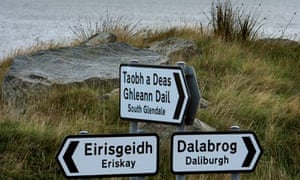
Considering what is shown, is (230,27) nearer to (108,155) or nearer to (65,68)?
(65,68)

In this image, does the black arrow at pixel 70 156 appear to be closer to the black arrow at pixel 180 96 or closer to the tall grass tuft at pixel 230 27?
the black arrow at pixel 180 96

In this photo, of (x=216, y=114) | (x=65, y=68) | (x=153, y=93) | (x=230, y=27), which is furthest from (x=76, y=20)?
(x=153, y=93)

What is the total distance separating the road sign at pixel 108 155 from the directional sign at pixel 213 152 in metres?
0.12

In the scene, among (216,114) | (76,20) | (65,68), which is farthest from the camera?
(76,20)

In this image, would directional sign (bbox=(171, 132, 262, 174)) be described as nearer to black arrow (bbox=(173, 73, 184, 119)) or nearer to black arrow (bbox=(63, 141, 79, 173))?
black arrow (bbox=(173, 73, 184, 119))

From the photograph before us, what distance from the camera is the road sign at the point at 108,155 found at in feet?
10.5

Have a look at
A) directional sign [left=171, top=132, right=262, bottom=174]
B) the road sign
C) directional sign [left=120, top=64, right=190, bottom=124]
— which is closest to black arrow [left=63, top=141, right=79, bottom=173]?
the road sign

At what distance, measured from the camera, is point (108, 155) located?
3.22 m

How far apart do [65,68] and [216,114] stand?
6.80 ft

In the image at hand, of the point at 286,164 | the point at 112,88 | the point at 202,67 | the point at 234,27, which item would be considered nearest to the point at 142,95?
the point at 286,164

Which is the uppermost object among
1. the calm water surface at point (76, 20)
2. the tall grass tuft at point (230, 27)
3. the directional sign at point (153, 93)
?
the directional sign at point (153, 93)

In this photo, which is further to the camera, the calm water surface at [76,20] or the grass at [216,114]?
the calm water surface at [76,20]

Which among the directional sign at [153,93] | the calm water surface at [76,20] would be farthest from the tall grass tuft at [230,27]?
the directional sign at [153,93]

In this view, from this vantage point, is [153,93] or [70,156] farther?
[153,93]
